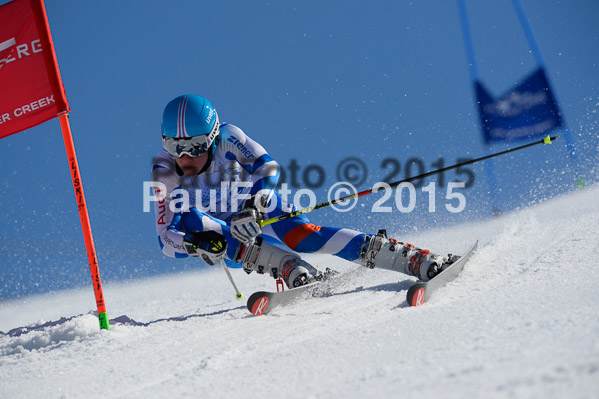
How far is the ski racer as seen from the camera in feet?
10.7

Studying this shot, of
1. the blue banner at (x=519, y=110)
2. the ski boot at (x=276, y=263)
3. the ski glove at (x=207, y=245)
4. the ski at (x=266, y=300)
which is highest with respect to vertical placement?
the blue banner at (x=519, y=110)

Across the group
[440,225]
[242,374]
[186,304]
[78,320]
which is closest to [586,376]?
[242,374]

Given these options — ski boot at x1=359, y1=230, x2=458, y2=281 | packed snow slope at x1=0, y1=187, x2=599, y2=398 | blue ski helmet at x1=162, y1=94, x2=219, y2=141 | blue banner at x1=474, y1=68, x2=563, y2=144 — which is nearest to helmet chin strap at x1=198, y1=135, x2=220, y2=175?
blue ski helmet at x1=162, y1=94, x2=219, y2=141

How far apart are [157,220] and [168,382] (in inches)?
71.8

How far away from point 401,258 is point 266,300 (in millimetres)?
899

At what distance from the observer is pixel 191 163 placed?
3.60 m

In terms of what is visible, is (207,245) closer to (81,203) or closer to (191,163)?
(191,163)

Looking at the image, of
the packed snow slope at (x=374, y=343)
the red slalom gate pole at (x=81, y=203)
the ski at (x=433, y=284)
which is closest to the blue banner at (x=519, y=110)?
the packed snow slope at (x=374, y=343)

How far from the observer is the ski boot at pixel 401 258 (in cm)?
304

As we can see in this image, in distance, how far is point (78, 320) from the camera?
10.4ft

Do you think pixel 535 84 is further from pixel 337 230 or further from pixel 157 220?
pixel 157 220

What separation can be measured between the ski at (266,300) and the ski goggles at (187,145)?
3.69ft

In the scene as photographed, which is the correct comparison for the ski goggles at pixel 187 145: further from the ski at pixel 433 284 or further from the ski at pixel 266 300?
the ski at pixel 433 284

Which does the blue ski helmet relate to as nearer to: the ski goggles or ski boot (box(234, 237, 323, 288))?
the ski goggles
